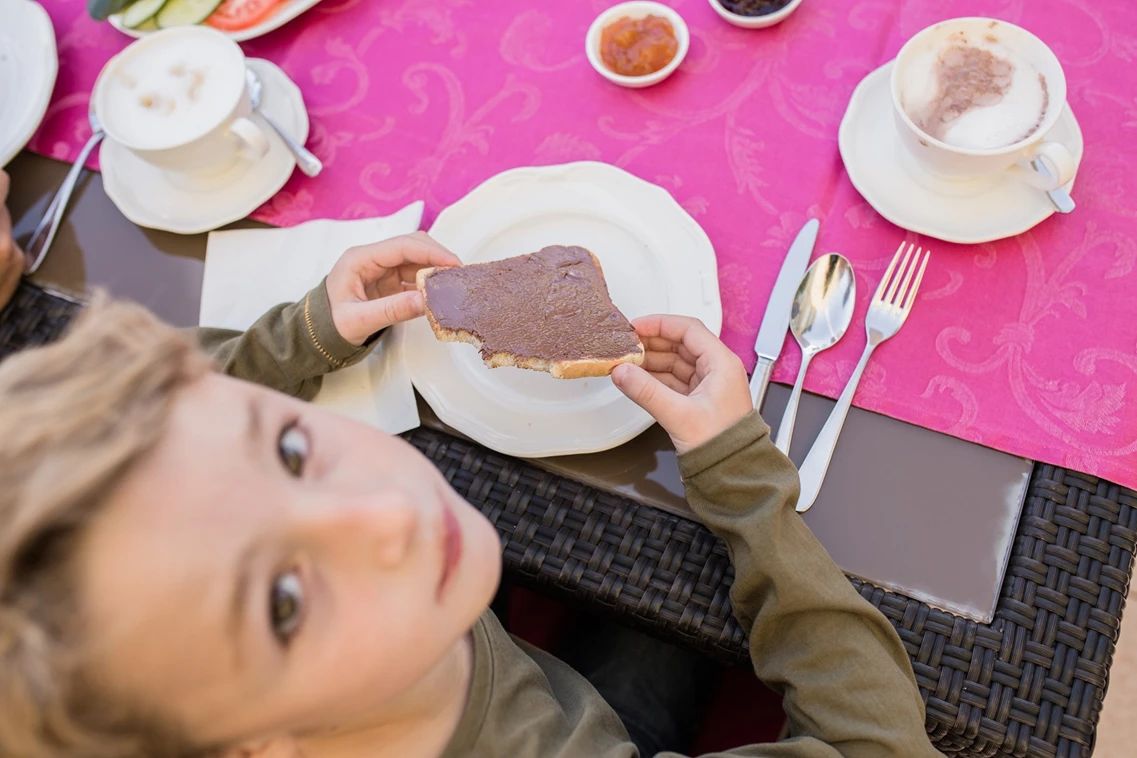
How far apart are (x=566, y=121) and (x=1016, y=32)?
0.70m

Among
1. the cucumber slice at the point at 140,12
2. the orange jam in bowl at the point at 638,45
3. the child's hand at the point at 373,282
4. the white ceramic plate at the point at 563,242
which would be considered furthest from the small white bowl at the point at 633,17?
the cucumber slice at the point at 140,12

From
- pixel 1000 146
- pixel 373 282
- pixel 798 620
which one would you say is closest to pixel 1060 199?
pixel 1000 146

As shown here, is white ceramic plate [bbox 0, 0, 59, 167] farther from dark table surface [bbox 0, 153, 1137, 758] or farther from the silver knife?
the silver knife

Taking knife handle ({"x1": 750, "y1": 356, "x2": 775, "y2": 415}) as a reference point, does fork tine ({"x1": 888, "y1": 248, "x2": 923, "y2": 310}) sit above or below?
above

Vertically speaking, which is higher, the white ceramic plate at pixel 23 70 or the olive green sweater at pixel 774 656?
the white ceramic plate at pixel 23 70

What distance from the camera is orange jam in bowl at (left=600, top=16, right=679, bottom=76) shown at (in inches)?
52.5

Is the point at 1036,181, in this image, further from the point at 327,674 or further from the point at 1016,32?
the point at 327,674

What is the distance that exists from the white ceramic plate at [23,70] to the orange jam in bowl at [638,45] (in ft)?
3.51

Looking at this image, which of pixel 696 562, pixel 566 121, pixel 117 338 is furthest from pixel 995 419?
pixel 117 338

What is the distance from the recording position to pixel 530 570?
111 centimetres

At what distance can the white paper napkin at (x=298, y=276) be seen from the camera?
4.15 ft

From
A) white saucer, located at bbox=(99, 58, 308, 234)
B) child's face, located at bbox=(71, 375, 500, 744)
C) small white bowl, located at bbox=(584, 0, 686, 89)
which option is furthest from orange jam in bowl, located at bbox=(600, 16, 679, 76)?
child's face, located at bbox=(71, 375, 500, 744)

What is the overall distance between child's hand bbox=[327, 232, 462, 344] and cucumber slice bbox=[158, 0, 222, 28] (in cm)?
66

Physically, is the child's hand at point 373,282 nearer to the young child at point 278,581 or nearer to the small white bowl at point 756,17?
the young child at point 278,581
